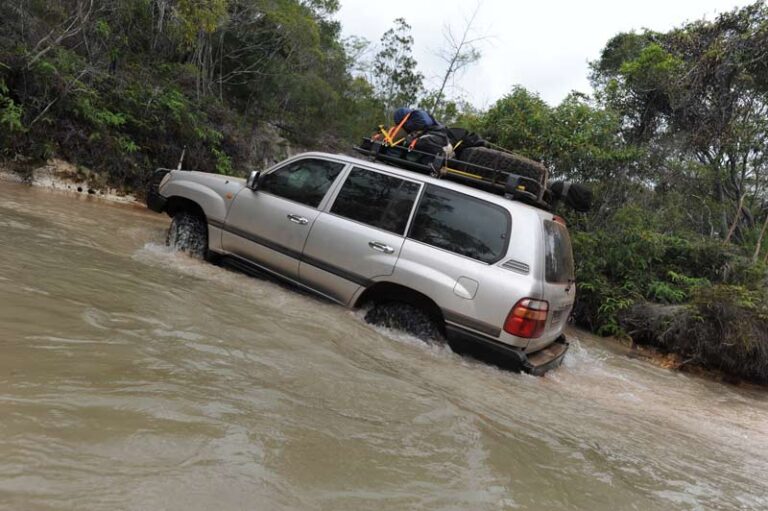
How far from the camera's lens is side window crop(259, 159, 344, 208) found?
15.6ft

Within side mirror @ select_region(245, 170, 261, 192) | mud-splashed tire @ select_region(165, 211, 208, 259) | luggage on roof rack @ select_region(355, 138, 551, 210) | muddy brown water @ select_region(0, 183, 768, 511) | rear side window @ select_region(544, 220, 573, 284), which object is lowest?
muddy brown water @ select_region(0, 183, 768, 511)

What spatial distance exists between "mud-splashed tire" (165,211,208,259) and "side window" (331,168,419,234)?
1561mm

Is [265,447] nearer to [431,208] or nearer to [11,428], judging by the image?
[11,428]

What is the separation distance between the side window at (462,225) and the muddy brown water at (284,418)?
31.7 inches

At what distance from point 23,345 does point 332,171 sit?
2846mm

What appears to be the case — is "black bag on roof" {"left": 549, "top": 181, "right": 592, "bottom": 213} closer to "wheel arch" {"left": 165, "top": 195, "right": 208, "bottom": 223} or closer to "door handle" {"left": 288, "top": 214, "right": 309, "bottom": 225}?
"door handle" {"left": 288, "top": 214, "right": 309, "bottom": 225}

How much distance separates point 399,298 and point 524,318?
100cm

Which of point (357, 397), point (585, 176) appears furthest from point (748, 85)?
point (357, 397)

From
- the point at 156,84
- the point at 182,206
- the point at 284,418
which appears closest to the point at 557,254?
the point at 284,418

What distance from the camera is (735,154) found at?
14094 millimetres

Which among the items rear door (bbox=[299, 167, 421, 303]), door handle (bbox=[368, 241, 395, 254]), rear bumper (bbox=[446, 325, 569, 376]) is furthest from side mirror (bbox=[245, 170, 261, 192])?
rear bumper (bbox=[446, 325, 569, 376])

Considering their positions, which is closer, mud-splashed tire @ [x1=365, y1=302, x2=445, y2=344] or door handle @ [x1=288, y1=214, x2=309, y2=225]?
mud-splashed tire @ [x1=365, y1=302, x2=445, y2=344]

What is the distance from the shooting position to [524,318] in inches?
146

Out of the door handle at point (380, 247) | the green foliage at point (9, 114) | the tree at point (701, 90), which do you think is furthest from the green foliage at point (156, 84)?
the tree at point (701, 90)
